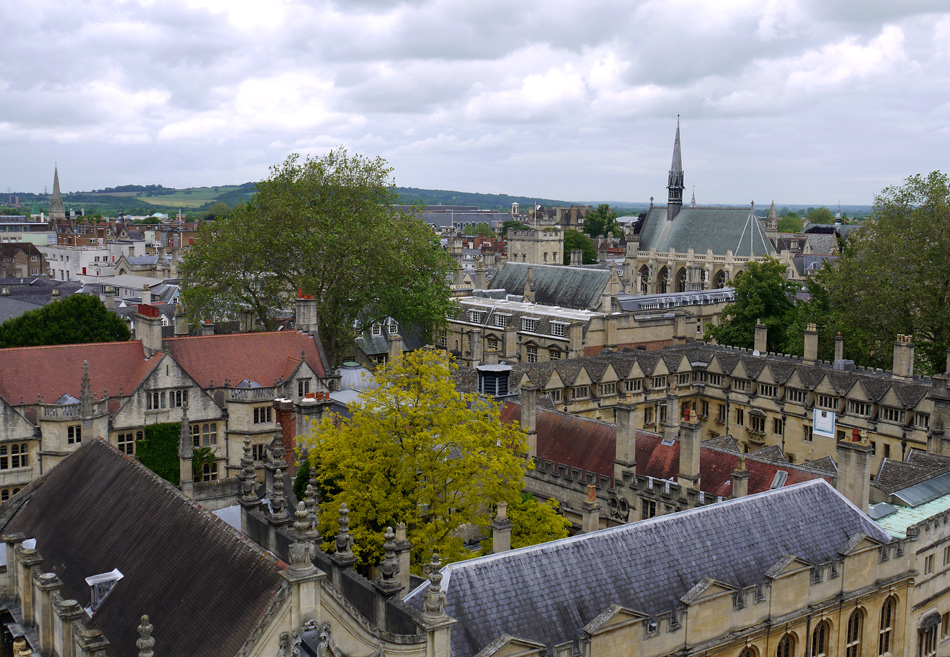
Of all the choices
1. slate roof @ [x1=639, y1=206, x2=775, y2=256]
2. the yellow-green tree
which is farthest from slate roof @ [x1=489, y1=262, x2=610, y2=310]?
the yellow-green tree

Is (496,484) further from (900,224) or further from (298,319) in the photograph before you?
(900,224)

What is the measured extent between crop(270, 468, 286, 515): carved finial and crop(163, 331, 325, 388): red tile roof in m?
17.2

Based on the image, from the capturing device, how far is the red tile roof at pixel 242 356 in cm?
4353

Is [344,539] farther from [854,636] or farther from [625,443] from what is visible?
[625,443]

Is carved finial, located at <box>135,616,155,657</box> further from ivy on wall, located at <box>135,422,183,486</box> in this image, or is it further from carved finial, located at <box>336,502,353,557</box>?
ivy on wall, located at <box>135,422,183,486</box>

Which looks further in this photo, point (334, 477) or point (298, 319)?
point (298, 319)

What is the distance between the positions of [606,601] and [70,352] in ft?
97.5

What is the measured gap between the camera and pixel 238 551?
18422 mm

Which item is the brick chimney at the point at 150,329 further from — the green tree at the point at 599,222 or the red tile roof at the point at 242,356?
the green tree at the point at 599,222

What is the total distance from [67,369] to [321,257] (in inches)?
757

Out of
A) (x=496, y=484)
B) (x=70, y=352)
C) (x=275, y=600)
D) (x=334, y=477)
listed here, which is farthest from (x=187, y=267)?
(x=275, y=600)

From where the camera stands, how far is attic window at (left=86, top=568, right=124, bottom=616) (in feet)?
66.8

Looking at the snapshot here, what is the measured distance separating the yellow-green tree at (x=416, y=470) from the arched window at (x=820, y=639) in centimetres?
829

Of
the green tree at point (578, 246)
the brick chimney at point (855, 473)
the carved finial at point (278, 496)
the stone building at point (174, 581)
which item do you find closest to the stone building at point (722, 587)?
the brick chimney at point (855, 473)
